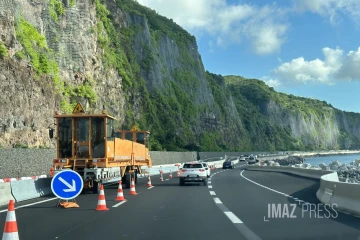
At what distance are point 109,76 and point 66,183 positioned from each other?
4770 centimetres

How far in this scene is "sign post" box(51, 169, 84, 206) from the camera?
14031mm

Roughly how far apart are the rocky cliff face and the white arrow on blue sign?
22695 mm

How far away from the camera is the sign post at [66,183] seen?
14031 mm

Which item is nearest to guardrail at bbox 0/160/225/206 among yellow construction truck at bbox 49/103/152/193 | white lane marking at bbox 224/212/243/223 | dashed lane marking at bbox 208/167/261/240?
→ yellow construction truck at bbox 49/103/152/193

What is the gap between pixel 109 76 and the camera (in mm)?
60906

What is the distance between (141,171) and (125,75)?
37577 millimetres

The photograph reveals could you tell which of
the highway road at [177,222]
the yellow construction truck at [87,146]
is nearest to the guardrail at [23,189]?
the highway road at [177,222]

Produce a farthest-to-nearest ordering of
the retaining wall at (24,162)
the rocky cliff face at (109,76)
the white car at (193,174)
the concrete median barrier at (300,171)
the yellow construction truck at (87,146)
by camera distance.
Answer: the rocky cliff face at (109,76), the concrete median barrier at (300,171), the retaining wall at (24,162), the white car at (193,174), the yellow construction truck at (87,146)

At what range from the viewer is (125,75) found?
67375mm

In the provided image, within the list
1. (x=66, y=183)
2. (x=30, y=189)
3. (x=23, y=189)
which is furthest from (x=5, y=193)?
(x=66, y=183)

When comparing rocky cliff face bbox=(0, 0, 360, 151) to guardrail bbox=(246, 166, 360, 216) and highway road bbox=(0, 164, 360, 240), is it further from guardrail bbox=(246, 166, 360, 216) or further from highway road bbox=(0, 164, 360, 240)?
guardrail bbox=(246, 166, 360, 216)

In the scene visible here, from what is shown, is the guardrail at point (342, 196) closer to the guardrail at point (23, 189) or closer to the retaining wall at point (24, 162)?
the guardrail at point (23, 189)

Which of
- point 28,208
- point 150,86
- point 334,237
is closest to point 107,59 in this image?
point 150,86

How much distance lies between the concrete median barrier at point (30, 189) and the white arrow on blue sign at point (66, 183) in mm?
4452
